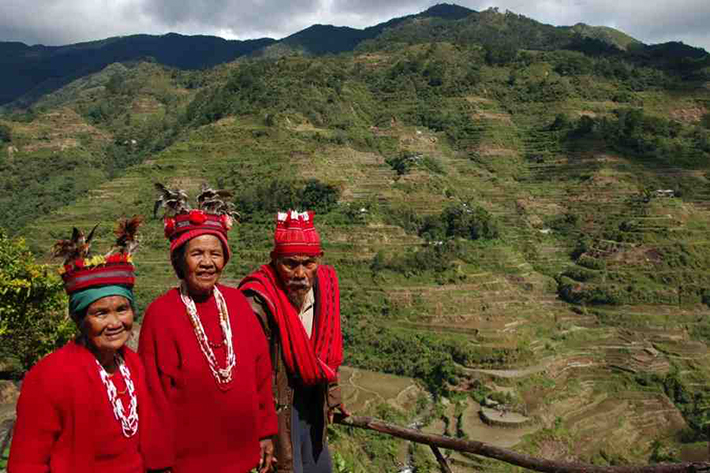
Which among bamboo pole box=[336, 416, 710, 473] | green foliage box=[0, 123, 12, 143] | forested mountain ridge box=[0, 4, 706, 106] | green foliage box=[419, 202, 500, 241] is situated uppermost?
forested mountain ridge box=[0, 4, 706, 106]

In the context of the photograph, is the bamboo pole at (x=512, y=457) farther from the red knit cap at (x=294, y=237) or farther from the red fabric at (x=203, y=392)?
the red knit cap at (x=294, y=237)

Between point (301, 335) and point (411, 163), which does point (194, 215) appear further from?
point (411, 163)

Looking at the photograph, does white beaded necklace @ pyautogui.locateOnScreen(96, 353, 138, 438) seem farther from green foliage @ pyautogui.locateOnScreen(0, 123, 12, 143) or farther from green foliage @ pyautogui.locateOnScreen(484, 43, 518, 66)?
green foliage @ pyautogui.locateOnScreen(484, 43, 518, 66)

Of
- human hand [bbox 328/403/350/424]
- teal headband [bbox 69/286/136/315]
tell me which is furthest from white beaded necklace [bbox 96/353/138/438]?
human hand [bbox 328/403/350/424]

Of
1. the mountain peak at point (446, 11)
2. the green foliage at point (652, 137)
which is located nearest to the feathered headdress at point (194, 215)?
the green foliage at point (652, 137)

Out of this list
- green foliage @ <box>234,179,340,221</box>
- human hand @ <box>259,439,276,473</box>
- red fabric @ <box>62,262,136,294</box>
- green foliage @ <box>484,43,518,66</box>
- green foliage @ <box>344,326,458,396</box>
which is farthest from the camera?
green foliage @ <box>484,43,518,66</box>

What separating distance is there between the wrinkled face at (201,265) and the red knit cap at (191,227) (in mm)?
25

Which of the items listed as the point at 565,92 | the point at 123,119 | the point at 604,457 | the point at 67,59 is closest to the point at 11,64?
the point at 67,59

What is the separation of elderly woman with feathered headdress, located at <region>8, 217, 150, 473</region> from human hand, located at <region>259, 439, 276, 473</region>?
1.71ft

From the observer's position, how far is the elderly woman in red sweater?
6.87 feet

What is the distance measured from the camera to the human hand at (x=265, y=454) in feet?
7.81

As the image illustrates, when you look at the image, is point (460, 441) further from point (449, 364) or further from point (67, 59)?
point (67, 59)

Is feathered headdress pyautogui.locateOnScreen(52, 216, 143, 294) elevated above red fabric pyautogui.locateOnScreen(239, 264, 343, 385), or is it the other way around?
feathered headdress pyautogui.locateOnScreen(52, 216, 143, 294)

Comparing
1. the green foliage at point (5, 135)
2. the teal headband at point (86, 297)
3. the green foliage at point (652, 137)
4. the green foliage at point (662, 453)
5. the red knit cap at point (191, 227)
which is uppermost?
the green foliage at point (5, 135)
